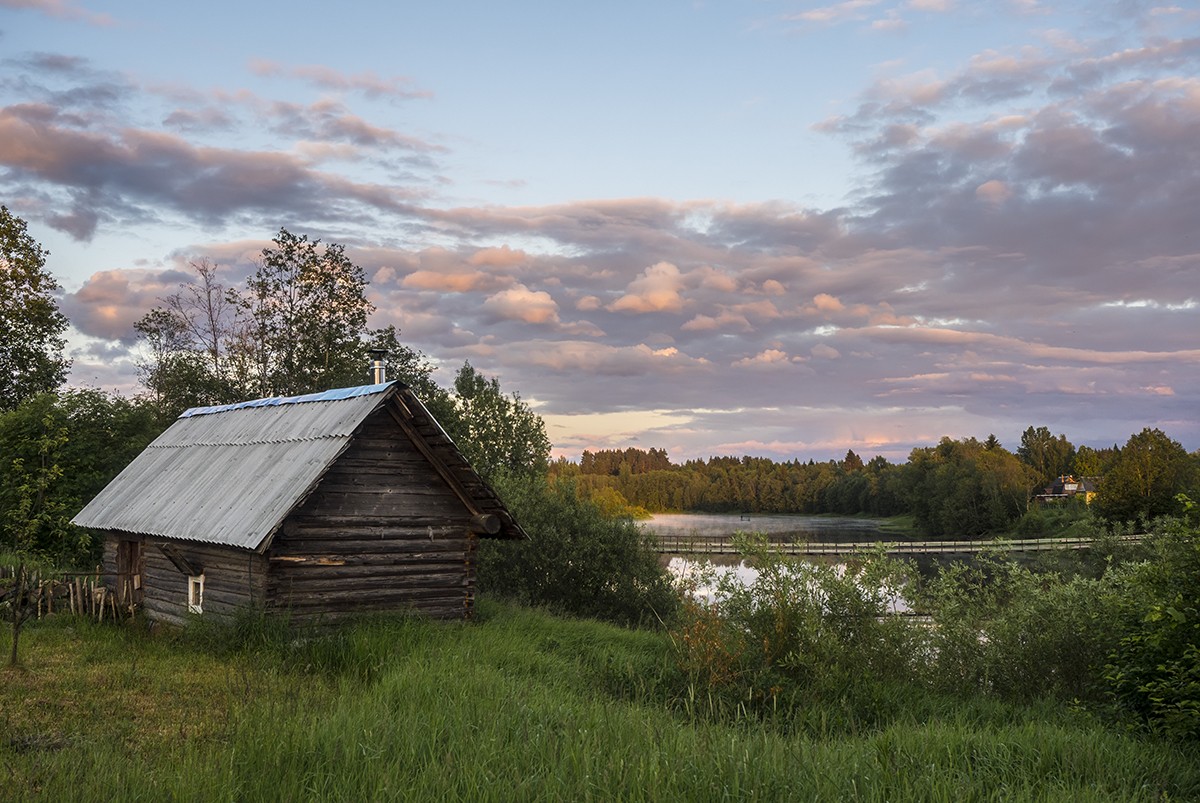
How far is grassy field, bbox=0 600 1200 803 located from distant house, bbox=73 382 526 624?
3930mm

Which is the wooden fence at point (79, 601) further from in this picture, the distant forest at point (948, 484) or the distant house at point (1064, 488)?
the distant house at point (1064, 488)

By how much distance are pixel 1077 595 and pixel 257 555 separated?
14.9m

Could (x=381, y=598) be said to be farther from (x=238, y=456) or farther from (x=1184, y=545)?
(x=1184, y=545)

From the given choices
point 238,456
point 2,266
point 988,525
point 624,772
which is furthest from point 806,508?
point 624,772

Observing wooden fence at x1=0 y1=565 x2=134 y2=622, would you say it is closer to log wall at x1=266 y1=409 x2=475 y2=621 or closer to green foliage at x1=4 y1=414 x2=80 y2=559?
log wall at x1=266 y1=409 x2=475 y2=621

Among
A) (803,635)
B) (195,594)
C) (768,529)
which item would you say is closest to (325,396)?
(195,594)

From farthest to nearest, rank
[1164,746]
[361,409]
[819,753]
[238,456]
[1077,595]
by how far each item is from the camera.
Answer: [238,456], [361,409], [1077,595], [1164,746], [819,753]

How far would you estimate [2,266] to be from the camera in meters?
42.8

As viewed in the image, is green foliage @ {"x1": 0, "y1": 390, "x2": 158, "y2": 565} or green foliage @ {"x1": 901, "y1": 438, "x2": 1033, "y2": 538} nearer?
green foliage @ {"x1": 0, "y1": 390, "x2": 158, "y2": 565}

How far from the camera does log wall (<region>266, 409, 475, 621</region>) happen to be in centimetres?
1772

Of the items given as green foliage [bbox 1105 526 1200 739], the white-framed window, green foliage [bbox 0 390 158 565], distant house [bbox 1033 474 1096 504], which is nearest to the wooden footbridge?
green foliage [bbox 0 390 158 565]

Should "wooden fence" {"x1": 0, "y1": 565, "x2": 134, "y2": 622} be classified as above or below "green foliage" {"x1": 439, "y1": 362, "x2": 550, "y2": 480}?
below

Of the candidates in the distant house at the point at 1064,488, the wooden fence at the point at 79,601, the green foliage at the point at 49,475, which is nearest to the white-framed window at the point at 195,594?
the wooden fence at the point at 79,601

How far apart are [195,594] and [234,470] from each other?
2.79 m
